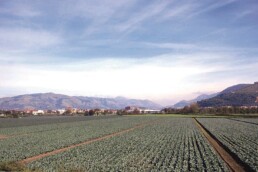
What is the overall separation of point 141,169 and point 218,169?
5695 millimetres

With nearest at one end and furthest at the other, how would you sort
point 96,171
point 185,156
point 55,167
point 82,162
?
point 96,171
point 55,167
point 82,162
point 185,156

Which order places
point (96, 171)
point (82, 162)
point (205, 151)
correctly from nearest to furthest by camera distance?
point (96, 171)
point (82, 162)
point (205, 151)

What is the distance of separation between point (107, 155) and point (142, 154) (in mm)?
3393

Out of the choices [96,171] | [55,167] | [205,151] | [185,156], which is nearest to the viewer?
[96,171]

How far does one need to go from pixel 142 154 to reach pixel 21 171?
12.0 meters

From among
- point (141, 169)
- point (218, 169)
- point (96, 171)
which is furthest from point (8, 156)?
point (218, 169)

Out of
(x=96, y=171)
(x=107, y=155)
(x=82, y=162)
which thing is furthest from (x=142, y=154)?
(x=96, y=171)

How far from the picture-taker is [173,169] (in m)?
22.8

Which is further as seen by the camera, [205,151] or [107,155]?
[205,151]

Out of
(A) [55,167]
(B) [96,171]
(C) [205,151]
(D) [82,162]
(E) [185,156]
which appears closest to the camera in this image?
(B) [96,171]

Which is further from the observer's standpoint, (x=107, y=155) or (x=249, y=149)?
(x=249, y=149)

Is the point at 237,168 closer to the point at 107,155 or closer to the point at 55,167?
the point at 107,155

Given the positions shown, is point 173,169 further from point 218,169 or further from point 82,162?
point 82,162

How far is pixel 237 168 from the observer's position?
2445cm
